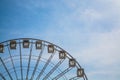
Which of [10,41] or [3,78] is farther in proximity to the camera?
[10,41]

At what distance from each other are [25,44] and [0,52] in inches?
99.7

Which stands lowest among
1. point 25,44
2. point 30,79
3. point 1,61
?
point 30,79

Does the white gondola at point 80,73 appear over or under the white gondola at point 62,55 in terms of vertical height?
under

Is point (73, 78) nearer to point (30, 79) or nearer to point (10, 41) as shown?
point (30, 79)

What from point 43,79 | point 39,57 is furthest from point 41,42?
point 43,79

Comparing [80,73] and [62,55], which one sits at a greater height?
[62,55]

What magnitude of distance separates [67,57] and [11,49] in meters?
5.57

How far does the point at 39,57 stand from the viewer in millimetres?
26906

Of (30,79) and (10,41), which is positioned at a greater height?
(10,41)

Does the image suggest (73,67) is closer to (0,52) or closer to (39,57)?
(39,57)

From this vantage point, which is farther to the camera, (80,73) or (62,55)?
(62,55)

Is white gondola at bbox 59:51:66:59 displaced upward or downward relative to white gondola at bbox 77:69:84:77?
upward

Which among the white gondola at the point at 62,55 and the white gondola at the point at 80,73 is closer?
the white gondola at the point at 80,73

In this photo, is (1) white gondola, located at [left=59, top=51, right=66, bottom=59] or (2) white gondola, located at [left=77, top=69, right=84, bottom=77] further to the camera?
(1) white gondola, located at [left=59, top=51, right=66, bottom=59]
